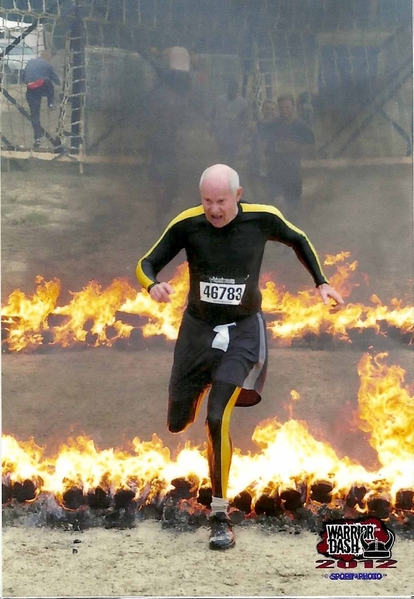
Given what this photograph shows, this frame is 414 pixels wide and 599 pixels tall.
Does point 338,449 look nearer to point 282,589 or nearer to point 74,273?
point 282,589

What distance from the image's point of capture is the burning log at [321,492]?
556 centimetres

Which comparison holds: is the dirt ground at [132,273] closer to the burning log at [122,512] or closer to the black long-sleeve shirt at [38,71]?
the burning log at [122,512]

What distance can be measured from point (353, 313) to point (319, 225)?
744 millimetres

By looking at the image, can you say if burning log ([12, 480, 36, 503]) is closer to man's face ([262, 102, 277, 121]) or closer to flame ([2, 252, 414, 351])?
flame ([2, 252, 414, 351])

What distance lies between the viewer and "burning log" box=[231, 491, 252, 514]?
5.52 metres

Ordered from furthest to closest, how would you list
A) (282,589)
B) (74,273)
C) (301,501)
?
(74,273), (301,501), (282,589)

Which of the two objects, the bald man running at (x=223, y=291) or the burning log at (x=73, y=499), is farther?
the burning log at (x=73, y=499)

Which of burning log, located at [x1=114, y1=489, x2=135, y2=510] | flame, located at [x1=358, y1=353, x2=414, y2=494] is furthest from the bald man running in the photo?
flame, located at [x1=358, y1=353, x2=414, y2=494]

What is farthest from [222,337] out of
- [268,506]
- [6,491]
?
[6,491]

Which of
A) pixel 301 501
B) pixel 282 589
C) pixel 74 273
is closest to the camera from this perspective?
pixel 282 589

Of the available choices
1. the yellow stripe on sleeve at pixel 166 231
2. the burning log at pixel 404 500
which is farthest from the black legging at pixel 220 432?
the burning log at pixel 404 500

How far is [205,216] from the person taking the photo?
5.23 m

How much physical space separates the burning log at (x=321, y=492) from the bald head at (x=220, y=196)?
6.79 feet

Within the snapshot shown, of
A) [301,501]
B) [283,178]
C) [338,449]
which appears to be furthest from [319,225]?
[301,501]
